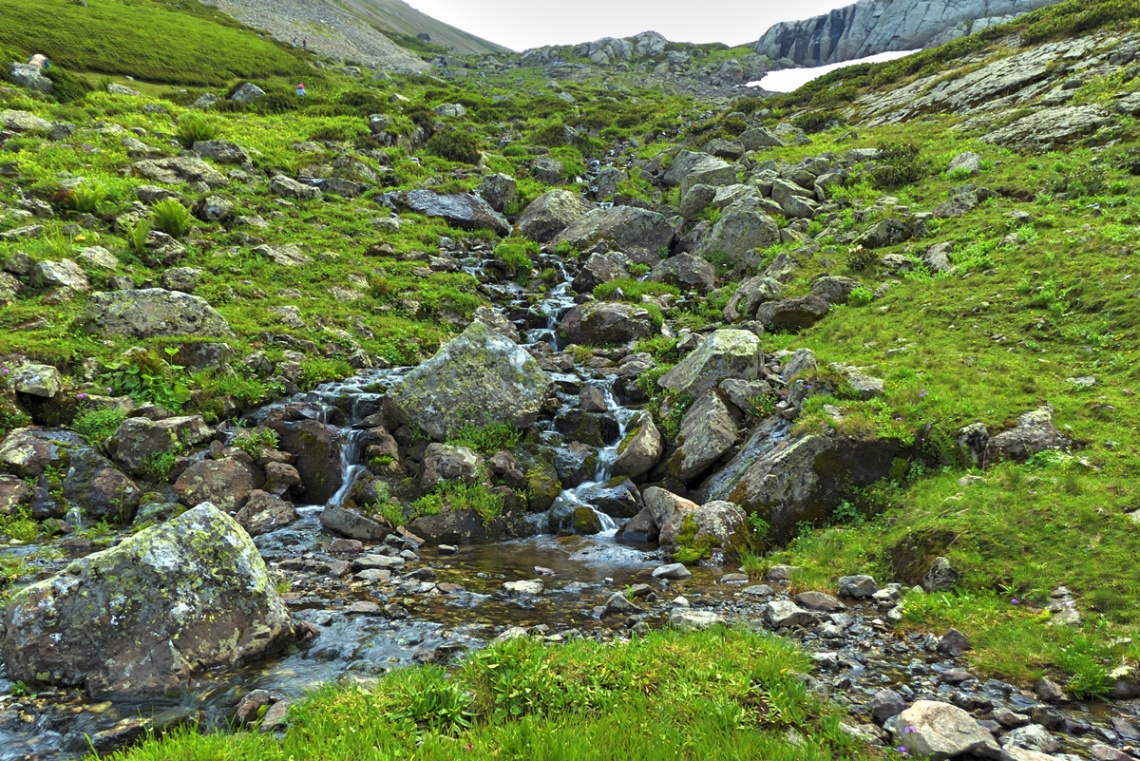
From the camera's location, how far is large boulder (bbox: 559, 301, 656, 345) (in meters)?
21.1

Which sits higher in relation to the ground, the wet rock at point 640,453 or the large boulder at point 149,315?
the large boulder at point 149,315

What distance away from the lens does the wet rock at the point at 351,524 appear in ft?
37.6

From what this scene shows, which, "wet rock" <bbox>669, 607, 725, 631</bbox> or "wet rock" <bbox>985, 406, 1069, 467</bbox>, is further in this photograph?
"wet rock" <bbox>985, 406, 1069, 467</bbox>

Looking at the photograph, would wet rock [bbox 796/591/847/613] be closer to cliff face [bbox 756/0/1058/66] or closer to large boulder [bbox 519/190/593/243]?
large boulder [bbox 519/190/593/243]

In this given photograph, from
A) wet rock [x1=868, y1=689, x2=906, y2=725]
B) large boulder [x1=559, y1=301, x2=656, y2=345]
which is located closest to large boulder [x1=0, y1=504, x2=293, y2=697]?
wet rock [x1=868, y1=689, x2=906, y2=725]

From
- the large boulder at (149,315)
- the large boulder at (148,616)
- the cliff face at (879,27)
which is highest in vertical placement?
the cliff face at (879,27)

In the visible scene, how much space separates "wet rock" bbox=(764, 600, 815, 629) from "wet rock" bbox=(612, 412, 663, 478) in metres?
6.34

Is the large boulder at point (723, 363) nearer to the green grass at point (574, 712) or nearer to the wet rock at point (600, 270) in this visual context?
the green grass at point (574, 712)

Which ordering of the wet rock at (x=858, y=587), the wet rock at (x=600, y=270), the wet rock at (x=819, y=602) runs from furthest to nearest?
1. the wet rock at (x=600, y=270)
2. the wet rock at (x=858, y=587)
3. the wet rock at (x=819, y=602)

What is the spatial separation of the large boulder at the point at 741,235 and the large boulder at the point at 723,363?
10.7 m

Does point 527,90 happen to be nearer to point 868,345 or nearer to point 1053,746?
point 868,345

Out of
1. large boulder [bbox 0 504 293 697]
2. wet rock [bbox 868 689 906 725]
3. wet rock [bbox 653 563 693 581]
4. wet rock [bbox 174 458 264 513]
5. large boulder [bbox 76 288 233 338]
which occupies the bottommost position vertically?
wet rock [bbox 174 458 264 513]

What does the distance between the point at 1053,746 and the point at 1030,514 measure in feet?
15.2

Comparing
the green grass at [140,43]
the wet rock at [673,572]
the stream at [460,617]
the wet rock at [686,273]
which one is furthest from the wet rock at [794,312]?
the green grass at [140,43]
